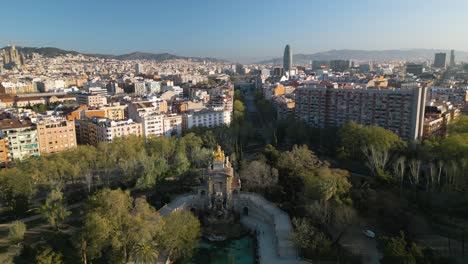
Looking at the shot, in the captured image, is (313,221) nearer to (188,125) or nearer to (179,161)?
(179,161)

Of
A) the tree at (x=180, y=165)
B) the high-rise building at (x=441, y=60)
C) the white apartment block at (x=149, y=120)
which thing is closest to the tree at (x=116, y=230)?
the tree at (x=180, y=165)

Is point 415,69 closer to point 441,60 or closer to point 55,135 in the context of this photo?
point 441,60

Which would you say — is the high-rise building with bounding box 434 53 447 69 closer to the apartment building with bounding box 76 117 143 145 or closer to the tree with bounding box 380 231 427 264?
the apartment building with bounding box 76 117 143 145

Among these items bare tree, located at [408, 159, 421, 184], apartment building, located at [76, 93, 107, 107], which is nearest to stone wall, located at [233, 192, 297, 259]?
bare tree, located at [408, 159, 421, 184]

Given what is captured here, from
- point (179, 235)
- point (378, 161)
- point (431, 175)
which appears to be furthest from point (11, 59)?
point (431, 175)

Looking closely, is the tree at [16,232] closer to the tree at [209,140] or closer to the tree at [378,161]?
the tree at [209,140]

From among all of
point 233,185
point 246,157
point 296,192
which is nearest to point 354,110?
point 246,157

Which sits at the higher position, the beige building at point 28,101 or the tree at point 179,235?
the beige building at point 28,101
